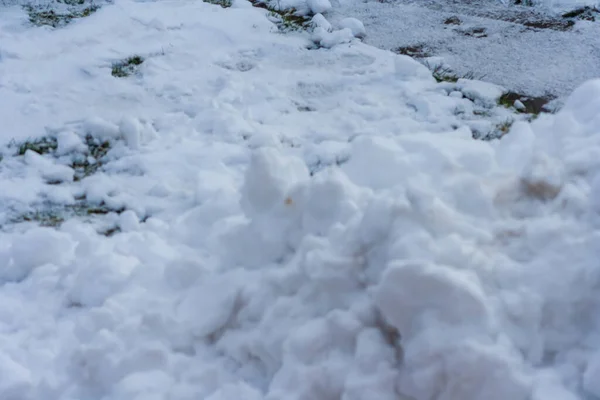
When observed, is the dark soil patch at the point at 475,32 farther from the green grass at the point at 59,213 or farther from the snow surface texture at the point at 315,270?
the green grass at the point at 59,213

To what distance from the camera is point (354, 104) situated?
358 centimetres

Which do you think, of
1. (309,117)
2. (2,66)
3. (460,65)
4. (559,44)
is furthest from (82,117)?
(559,44)

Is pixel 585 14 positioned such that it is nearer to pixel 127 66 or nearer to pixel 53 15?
pixel 127 66

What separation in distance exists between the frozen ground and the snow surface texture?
3.28 feet

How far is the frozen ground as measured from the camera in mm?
3838

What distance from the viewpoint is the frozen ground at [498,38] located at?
3838mm

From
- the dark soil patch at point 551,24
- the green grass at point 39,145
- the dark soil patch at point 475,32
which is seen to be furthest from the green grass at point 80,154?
the dark soil patch at point 551,24

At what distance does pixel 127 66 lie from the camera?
4066 mm

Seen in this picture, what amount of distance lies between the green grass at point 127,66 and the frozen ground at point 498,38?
1521mm

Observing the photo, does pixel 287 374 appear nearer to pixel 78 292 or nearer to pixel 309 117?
pixel 78 292

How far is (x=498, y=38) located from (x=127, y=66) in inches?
97.5

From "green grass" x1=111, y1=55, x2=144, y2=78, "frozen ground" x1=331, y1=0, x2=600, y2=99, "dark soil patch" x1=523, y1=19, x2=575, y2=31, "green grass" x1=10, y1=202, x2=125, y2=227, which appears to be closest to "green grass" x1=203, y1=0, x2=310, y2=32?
"frozen ground" x1=331, y1=0, x2=600, y2=99

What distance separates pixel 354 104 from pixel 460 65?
2.84 feet

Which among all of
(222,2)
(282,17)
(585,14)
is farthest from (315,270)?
(585,14)
